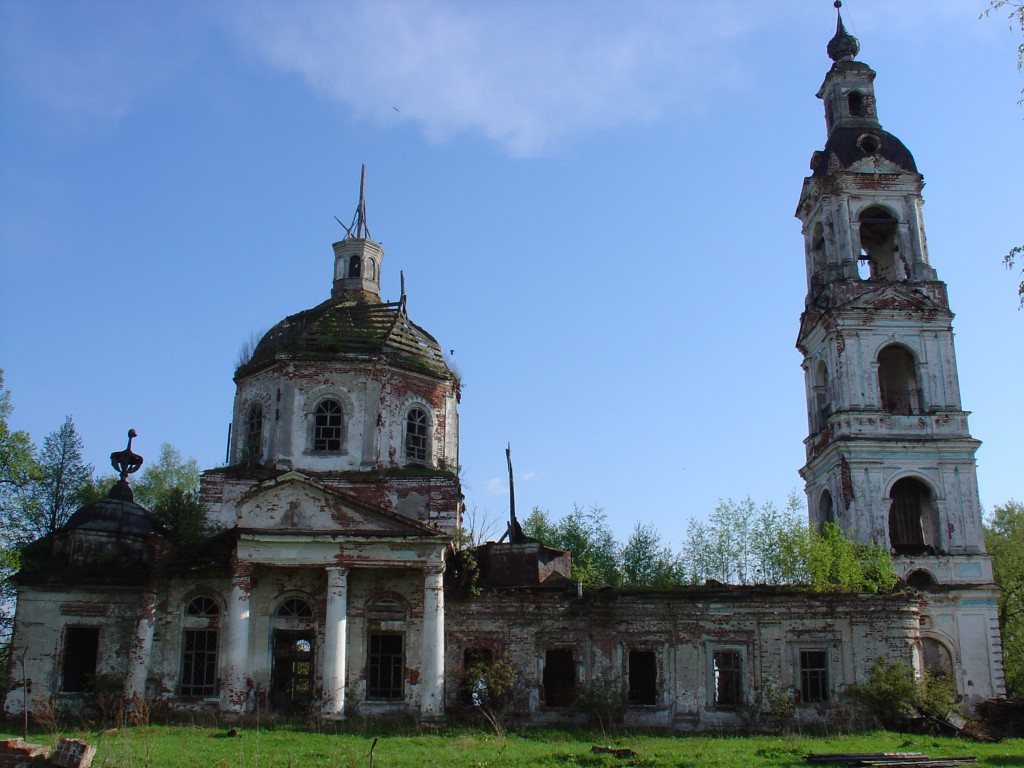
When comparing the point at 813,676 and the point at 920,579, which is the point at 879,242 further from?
the point at 813,676

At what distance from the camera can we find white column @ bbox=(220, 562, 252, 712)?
64.7 ft

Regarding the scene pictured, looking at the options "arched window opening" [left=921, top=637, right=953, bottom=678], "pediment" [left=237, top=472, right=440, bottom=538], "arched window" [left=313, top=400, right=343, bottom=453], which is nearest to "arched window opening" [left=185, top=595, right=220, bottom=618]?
"pediment" [left=237, top=472, right=440, bottom=538]

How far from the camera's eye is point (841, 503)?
28.1 meters

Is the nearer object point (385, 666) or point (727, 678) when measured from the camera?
point (385, 666)

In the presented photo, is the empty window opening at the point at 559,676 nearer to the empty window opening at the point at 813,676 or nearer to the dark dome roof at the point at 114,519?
the empty window opening at the point at 813,676

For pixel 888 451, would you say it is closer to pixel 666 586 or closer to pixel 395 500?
pixel 666 586

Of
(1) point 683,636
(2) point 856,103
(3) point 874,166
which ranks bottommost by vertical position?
(1) point 683,636

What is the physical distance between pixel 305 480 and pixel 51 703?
704 cm

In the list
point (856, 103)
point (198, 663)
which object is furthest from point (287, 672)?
point (856, 103)

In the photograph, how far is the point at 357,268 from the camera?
91.7 ft

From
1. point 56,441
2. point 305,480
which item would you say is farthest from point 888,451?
point 56,441

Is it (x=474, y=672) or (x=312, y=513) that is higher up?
(x=312, y=513)

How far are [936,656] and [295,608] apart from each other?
16920mm

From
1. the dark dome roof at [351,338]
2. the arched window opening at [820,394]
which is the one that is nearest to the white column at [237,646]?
the dark dome roof at [351,338]
